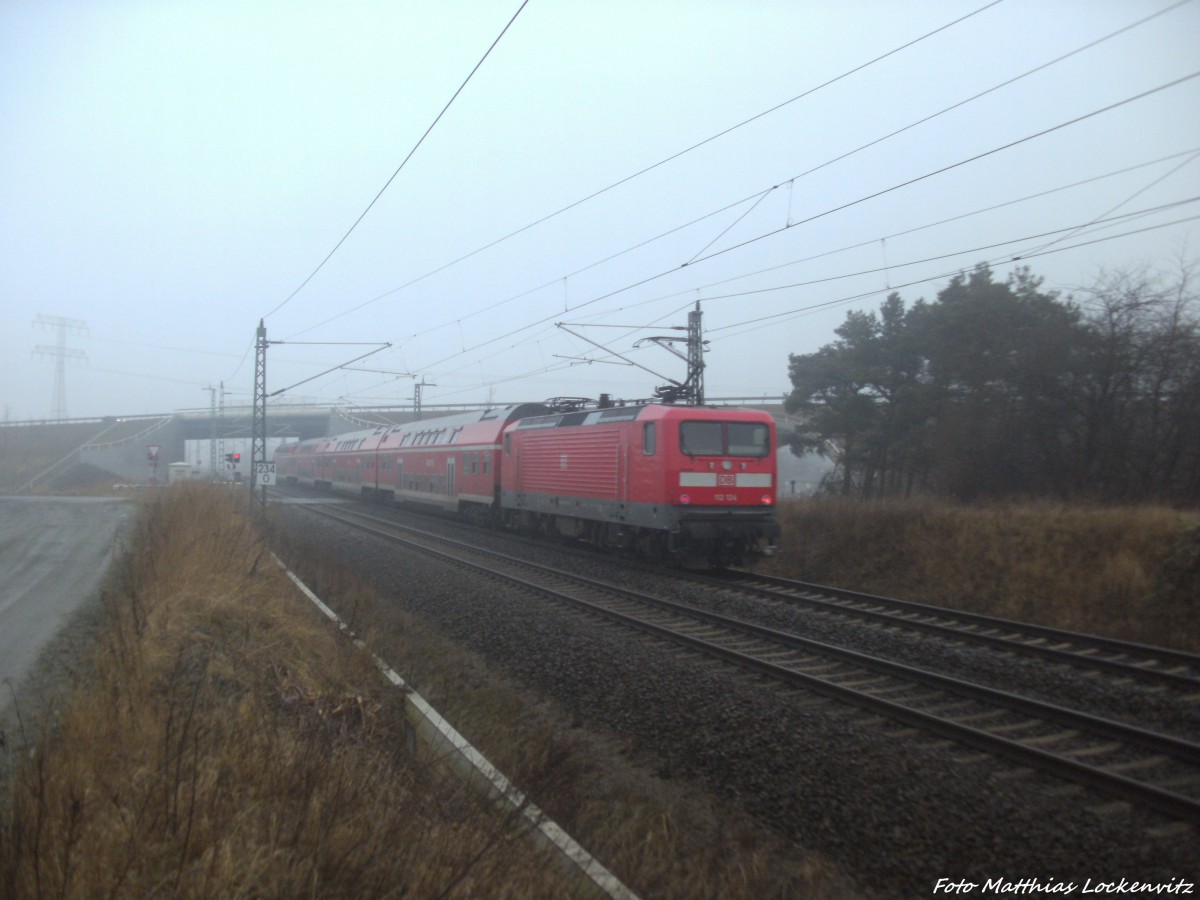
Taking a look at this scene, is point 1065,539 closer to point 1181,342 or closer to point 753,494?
point 753,494

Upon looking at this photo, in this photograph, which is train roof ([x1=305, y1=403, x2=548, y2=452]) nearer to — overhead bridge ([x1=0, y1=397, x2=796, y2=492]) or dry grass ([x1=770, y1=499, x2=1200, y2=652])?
dry grass ([x1=770, y1=499, x2=1200, y2=652])

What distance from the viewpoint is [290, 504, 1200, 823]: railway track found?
554 cm

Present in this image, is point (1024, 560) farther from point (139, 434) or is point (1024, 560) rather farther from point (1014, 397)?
point (139, 434)

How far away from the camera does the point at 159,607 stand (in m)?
8.18

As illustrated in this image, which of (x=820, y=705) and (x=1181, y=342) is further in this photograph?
(x=1181, y=342)

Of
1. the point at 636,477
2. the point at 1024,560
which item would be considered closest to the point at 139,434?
the point at 636,477

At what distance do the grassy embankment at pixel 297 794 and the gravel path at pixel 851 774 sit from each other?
1.23 feet

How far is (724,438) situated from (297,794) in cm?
1254

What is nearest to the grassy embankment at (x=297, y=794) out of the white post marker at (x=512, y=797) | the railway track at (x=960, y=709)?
the white post marker at (x=512, y=797)

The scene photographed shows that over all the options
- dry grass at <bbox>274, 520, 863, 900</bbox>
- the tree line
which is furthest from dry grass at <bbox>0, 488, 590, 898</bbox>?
the tree line

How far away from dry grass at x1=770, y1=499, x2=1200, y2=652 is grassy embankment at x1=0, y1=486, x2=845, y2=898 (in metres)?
8.32

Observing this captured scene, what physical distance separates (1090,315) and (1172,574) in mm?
Result: 9727

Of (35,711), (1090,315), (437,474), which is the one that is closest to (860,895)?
(35,711)

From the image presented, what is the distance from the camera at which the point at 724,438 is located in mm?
15844
